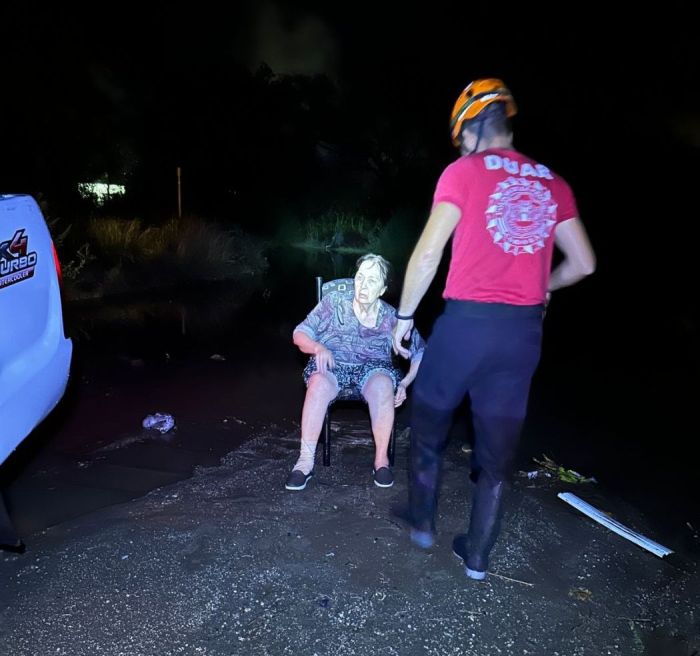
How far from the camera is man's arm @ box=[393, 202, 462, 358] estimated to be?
2373 mm

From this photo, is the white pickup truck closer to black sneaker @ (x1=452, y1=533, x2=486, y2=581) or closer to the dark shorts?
the dark shorts

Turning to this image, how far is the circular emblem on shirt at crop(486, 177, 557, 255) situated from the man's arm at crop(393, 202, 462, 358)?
154 millimetres

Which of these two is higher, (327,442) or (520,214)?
(520,214)

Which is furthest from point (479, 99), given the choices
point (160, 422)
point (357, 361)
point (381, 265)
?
point (160, 422)

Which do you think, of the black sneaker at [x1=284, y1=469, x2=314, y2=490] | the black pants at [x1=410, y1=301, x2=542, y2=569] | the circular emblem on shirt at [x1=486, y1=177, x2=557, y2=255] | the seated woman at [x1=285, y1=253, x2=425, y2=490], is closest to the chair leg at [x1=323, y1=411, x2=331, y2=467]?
the seated woman at [x1=285, y1=253, x2=425, y2=490]

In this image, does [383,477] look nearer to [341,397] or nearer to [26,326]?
[341,397]

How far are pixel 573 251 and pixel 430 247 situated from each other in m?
0.68

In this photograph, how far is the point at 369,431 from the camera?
4.77 m

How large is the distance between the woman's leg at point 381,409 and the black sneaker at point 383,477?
0.04 m

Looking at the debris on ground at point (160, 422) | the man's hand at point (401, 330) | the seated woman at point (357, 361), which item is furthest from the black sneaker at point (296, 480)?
the debris on ground at point (160, 422)

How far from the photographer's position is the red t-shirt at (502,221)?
234cm

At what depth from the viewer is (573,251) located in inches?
102

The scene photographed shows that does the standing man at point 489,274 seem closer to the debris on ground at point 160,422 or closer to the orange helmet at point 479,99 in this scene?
the orange helmet at point 479,99

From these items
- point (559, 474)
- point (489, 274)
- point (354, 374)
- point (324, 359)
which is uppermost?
point (489, 274)
